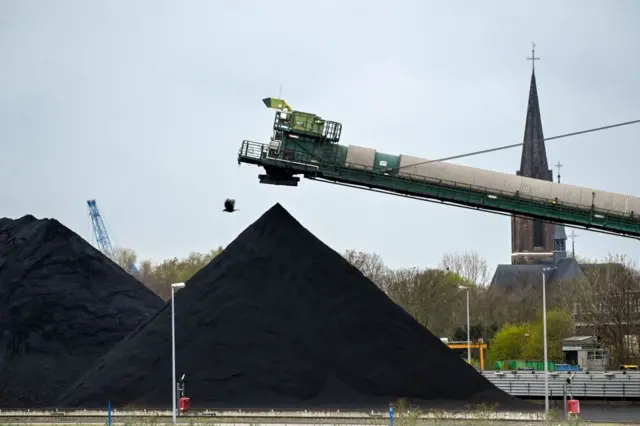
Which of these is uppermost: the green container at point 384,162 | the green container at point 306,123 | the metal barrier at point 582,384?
the green container at point 306,123

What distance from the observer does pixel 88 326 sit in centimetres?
6338

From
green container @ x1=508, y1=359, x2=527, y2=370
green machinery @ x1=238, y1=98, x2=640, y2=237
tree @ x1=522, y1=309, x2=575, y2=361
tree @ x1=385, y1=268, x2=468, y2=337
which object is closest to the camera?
green machinery @ x1=238, y1=98, x2=640, y2=237

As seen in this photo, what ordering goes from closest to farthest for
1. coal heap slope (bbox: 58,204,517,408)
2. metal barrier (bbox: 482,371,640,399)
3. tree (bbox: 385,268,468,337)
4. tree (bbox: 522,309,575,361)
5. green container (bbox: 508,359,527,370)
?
coal heap slope (bbox: 58,204,517,408) → metal barrier (bbox: 482,371,640,399) → green container (bbox: 508,359,527,370) → tree (bbox: 522,309,575,361) → tree (bbox: 385,268,468,337)

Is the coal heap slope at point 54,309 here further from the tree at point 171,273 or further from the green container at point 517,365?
the tree at point 171,273

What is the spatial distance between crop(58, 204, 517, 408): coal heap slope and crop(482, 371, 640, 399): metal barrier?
57.0 feet

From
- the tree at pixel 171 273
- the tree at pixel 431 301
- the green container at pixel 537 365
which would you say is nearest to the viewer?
the green container at pixel 537 365

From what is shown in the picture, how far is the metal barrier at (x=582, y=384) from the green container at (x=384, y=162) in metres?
18.0

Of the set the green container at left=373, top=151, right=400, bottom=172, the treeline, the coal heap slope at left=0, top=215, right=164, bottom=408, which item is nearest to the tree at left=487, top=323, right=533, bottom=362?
the treeline

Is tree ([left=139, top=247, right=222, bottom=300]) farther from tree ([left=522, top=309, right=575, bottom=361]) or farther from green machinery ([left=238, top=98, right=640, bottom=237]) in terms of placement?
green machinery ([left=238, top=98, right=640, bottom=237])

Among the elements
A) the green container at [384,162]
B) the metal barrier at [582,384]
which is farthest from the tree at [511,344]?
the green container at [384,162]

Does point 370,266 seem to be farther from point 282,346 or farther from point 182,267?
point 282,346

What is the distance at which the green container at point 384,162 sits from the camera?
58500 millimetres

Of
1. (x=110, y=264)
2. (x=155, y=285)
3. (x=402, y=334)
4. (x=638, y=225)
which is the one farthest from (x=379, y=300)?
(x=155, y=285)

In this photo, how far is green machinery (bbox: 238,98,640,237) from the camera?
2298 inches
